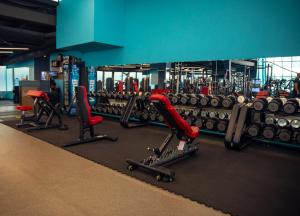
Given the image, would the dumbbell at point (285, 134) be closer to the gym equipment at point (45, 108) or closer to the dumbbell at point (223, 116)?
the dumbbell at point (223, 116)

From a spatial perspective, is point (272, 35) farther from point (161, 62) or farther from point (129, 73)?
point (129, 73)

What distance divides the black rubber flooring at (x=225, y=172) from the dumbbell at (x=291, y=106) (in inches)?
24.7

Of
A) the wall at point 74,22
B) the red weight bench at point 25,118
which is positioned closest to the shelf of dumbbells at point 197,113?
the wall at point 74,22

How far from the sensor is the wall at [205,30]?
369cm

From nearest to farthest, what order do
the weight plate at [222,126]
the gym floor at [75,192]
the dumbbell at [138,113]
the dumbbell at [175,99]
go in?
1. the gym floor at [75,192]
2. the weight plate at [222,126]
3. the dumbbell at [175,99]
4. the dumbbell at [138,113]

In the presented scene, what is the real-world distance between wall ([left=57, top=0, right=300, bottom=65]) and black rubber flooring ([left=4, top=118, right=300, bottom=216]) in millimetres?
1703

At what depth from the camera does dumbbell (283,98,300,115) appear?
326 cm

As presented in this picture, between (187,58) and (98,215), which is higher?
(187,58)

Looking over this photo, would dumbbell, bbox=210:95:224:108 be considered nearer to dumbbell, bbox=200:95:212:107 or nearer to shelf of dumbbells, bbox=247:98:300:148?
dumbbell, bbox=200:95:212:107

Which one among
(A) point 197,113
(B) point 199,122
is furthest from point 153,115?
(B) point 199,122

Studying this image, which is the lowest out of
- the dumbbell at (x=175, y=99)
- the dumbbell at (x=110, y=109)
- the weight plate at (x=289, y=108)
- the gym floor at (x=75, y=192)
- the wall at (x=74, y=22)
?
the gym floor at (x=75, y=192)

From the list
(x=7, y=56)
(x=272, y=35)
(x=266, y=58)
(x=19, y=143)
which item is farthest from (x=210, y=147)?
(x=7, y=56)

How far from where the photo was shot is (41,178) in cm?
227

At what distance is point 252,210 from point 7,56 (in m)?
14.5
